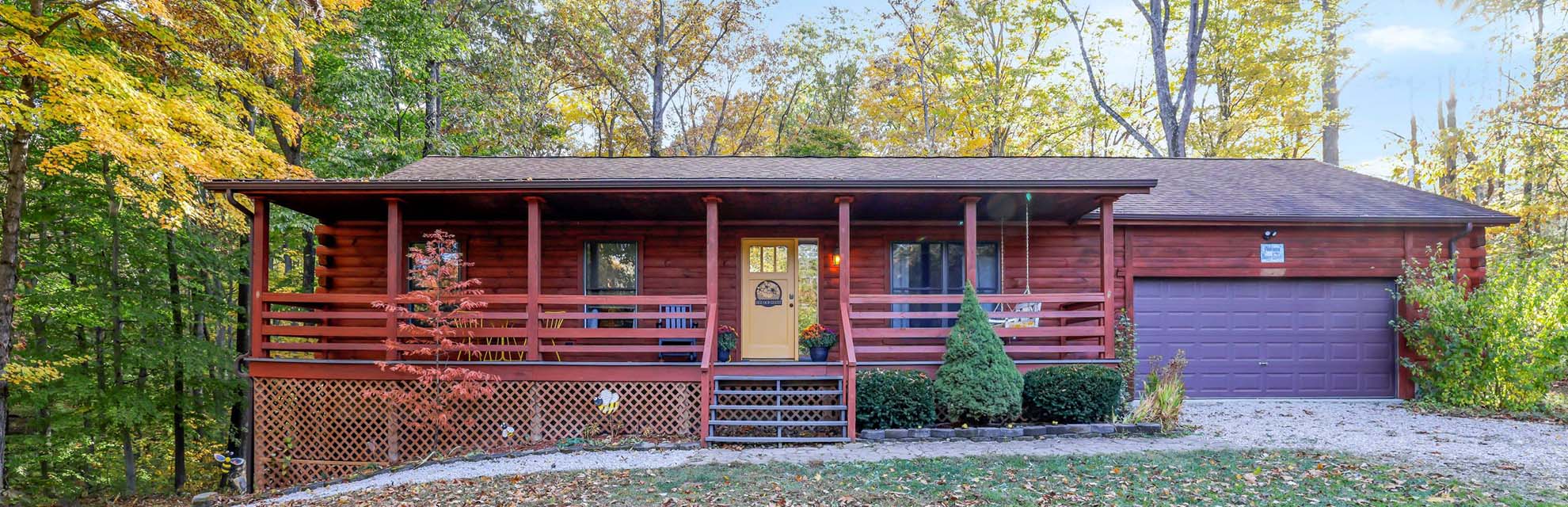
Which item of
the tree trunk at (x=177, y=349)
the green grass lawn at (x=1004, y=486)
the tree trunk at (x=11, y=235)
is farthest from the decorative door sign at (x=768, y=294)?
the tree trunk at (x=177, y=349)

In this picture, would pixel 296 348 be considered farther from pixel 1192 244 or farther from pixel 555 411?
pixel 1192 244

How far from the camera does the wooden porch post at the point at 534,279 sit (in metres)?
7.02

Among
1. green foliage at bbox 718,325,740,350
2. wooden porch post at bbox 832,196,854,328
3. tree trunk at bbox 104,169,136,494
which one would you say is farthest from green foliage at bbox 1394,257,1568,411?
tree trunk at bbox 104,169,136,494

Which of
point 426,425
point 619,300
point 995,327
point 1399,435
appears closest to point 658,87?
point 619,300

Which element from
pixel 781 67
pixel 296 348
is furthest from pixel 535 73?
pixel 296 348

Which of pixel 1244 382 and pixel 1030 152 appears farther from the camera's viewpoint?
pixel 1030 152

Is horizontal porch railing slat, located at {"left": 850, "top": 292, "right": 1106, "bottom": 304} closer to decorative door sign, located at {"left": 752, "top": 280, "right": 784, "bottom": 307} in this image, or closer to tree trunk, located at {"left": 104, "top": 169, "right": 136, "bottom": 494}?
decorative door sign, located at {"left": 752, "top": 280, "right": 784, "bottom": 307}

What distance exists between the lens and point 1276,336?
8.88 metres

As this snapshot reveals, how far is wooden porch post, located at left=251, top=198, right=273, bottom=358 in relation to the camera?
7.09 m

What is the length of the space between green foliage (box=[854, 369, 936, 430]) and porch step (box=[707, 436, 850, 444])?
33 cm

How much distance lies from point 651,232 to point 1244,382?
7597 mm

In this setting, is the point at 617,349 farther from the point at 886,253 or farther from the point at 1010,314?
the point at 1010,314

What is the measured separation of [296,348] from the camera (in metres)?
7.11

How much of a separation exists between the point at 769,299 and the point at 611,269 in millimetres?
2050
